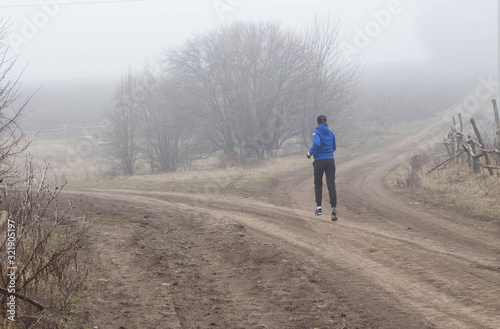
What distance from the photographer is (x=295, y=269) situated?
6500 millimetres

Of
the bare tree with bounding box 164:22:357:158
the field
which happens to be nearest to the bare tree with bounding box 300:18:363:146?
the bare tree with bounding box 164:22:357:158

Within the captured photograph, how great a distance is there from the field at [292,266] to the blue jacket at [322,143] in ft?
5.04

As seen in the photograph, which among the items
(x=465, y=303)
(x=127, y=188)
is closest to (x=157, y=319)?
(x=465, y=303)

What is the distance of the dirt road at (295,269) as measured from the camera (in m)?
4.90

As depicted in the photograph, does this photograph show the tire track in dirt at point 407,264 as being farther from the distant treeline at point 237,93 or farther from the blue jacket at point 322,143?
the distant treeline at point 237,93

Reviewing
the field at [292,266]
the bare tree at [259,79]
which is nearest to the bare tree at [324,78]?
the bare tree at [259,79]

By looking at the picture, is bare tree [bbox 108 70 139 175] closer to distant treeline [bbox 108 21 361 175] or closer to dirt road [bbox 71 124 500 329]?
distant treeline [bbox 108 21 361 175]

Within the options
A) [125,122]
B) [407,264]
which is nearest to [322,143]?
[407,264]

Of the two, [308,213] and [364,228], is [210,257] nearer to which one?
[364,228]

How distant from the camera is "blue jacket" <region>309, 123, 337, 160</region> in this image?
997cm

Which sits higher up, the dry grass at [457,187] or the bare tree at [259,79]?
the bare tree at [259,79]

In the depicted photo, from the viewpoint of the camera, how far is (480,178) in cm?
1334

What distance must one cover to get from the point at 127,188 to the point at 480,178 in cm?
1375

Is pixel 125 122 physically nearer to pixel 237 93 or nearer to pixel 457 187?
pixel 237 93
